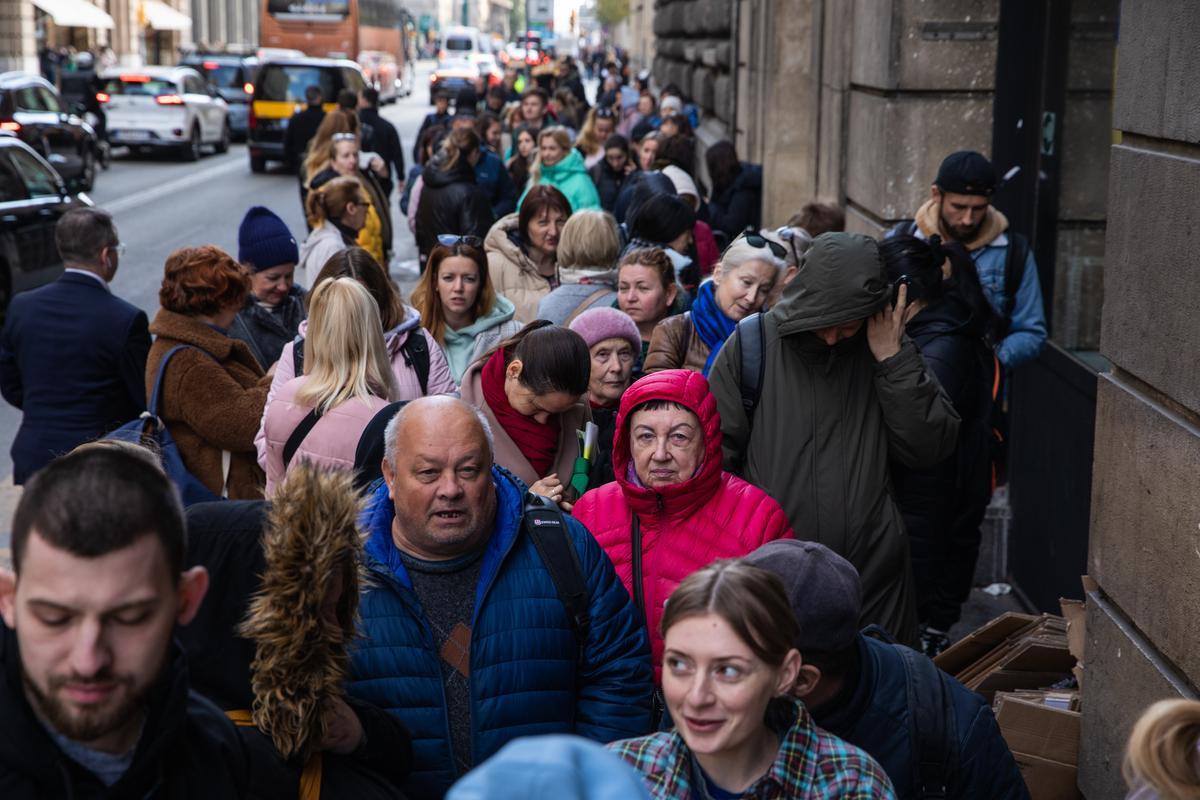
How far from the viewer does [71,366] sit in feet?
19.5

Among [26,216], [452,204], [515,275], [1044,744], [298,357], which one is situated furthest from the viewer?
[26,216]

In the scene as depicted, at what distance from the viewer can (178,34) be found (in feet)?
228

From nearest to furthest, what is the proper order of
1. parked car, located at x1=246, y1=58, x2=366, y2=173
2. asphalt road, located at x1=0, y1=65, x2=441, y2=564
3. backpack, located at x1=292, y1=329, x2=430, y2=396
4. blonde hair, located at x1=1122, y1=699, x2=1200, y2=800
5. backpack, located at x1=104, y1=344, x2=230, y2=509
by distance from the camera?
blonde hair, located at x1=1122, y1=699, x2=1200, y2=800
backpack, located at x1=104, y1=344, x2=230, y2=509
backpack, located at x1=292, y1=329, x2=430, y2=396
asphalt road, located at x1=0, y1=65, x2=441, y2=564
parked car, located at x1=246, y1=58, x2=366, y2=173

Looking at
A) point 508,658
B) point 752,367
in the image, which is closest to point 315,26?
Result: point 752,367

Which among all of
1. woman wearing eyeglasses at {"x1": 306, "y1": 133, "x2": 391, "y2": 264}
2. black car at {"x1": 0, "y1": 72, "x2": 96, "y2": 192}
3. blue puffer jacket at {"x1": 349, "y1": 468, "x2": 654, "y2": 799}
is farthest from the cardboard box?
black car at {"x1": 0, "y1": 72, "x2": 96, "y2": 192}

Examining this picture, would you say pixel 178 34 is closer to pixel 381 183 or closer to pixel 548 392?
pixel 381 183

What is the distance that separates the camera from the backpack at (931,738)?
125 inches

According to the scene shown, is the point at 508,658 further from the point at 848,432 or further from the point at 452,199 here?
the point at 452,199

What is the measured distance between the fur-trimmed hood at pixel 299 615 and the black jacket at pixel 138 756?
363 millimetres

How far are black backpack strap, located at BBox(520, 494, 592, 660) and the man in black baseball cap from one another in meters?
0.55

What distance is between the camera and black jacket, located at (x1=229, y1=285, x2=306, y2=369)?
6.82 metres

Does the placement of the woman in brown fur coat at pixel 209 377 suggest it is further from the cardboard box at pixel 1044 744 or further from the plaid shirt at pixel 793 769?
the plaid shirt at pixel 793 769

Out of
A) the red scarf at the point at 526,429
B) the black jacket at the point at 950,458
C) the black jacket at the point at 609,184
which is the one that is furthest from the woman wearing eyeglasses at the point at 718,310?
the black jacket at the point at 609,184

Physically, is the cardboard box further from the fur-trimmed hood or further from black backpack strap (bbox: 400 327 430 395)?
the fur-trimmed hood
